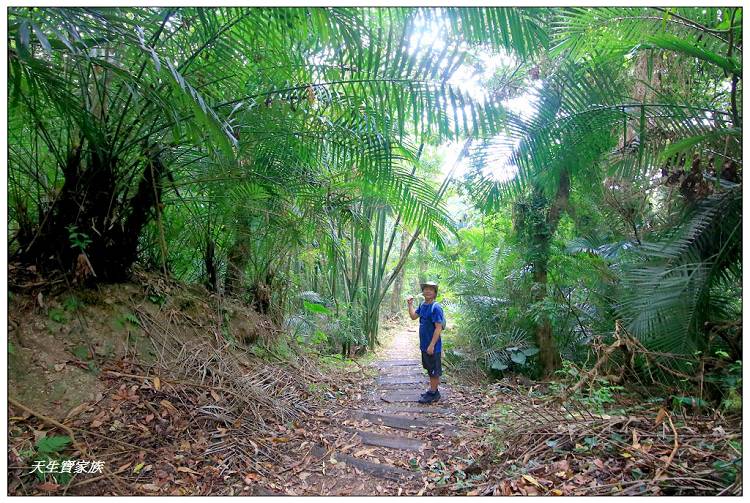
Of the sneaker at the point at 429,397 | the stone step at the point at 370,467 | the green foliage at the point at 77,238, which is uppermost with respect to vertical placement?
the green foliage at the point at 77,238

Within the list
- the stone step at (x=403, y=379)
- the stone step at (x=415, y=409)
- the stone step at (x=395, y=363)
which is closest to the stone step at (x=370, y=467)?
the stone step at (x=415, y=409)

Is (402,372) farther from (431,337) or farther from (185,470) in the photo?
(185,470)

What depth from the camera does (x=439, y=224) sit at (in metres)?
3.45

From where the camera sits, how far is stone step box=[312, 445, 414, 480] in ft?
6.84

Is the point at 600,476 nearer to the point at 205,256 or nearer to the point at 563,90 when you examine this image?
the point at 563,90

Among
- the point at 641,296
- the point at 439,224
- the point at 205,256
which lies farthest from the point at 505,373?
the point at 205,256

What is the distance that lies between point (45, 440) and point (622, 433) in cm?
239

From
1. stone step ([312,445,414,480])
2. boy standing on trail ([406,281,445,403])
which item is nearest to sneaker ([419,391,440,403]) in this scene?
boy standing on trail ([406,281,445,403])

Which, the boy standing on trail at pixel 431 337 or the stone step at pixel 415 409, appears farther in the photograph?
the boy standing on trail at pixel 431 337

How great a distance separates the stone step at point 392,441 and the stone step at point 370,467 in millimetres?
257

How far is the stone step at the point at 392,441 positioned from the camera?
96.3 inches

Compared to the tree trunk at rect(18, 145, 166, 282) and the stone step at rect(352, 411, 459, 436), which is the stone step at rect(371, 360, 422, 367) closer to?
the stone step at rect(352, 411, 459, 436)

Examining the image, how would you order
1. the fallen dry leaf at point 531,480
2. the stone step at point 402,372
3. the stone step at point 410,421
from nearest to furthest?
the fallen dry leaf at point 531,480 < the stone step at point 410,421 < the stone step at point 402,372

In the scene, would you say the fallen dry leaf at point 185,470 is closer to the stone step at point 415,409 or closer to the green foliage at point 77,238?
the green foliage at point 77,238
